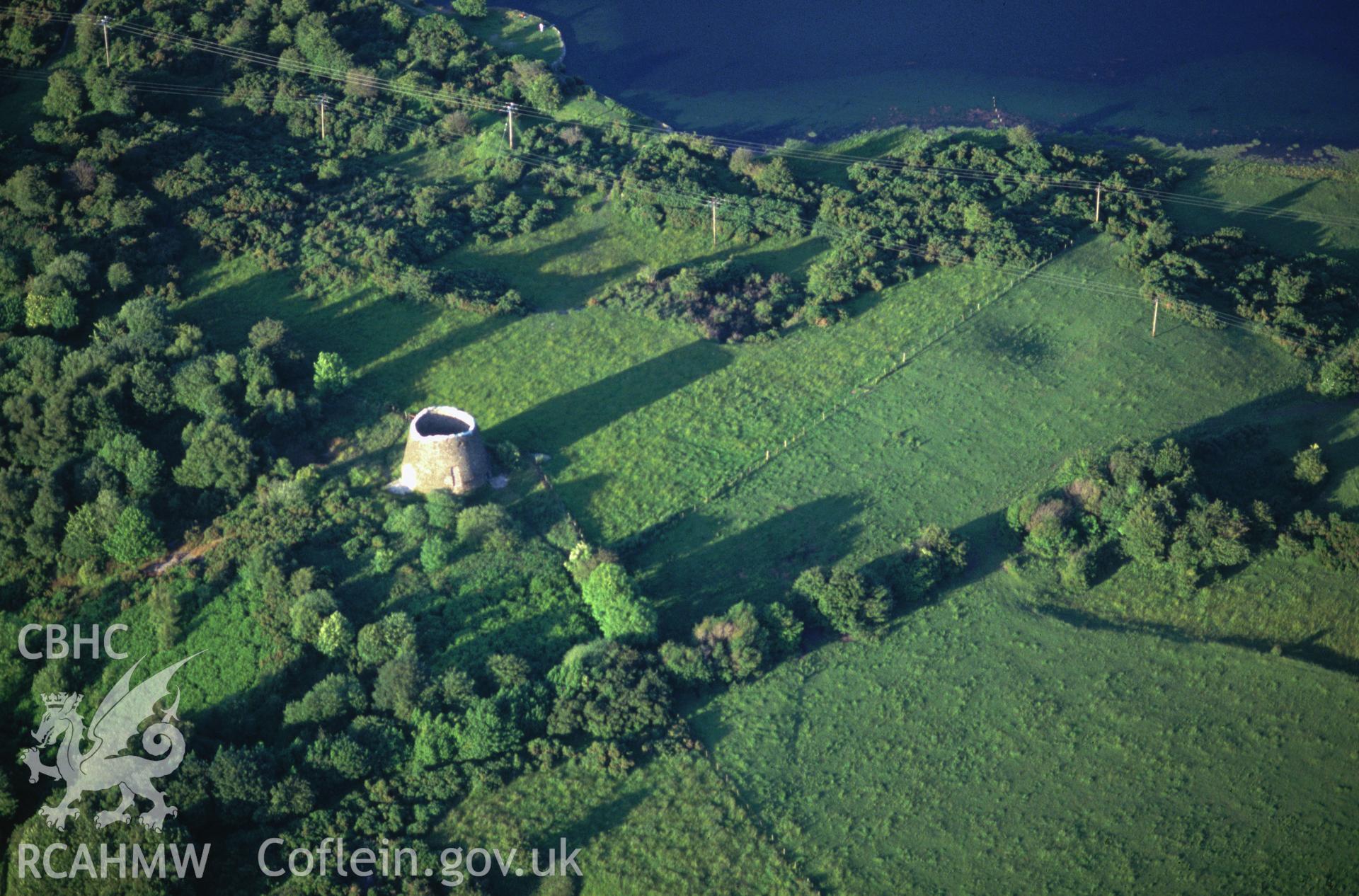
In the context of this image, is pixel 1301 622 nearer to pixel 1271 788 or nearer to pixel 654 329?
pixel 1271 788

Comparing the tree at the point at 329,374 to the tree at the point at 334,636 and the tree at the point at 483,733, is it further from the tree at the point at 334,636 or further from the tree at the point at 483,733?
the tree at the point at 483,733

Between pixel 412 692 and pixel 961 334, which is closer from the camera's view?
pixel 412 692

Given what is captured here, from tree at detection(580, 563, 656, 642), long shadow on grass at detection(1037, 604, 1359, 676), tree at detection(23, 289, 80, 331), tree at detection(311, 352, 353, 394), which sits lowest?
long shadow on grass at detection(1037, 604, 1359, 676)

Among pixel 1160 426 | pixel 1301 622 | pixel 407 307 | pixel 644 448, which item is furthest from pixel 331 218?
pixel 1301 622

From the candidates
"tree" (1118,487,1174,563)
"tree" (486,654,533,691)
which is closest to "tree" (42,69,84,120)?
"tree" (486,654,533,691)

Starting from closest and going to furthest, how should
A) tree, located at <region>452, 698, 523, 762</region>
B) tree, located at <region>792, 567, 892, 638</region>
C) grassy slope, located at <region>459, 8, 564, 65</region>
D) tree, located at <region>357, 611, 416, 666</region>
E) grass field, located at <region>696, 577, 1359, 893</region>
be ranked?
grass field, located at <region>696, 577, 1359, 893</region>
tree, located at <region>452, 698, 523, 762</region>
tree, located at <region>357, 611, 416, 666</region>
tree, located at <region>792, 567, 892, 638</region>
grassy slope, located at <region>459, 8, 564, 65</region>

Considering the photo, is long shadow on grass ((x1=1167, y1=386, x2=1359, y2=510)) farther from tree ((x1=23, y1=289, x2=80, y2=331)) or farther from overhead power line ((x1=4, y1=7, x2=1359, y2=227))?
tree ((x1=23, y1=289, x2=80, y2=331))

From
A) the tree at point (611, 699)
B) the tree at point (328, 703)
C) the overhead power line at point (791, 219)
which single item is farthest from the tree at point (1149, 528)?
the tree at point (328, 703)

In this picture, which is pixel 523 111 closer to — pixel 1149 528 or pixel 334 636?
pixel 334 636
